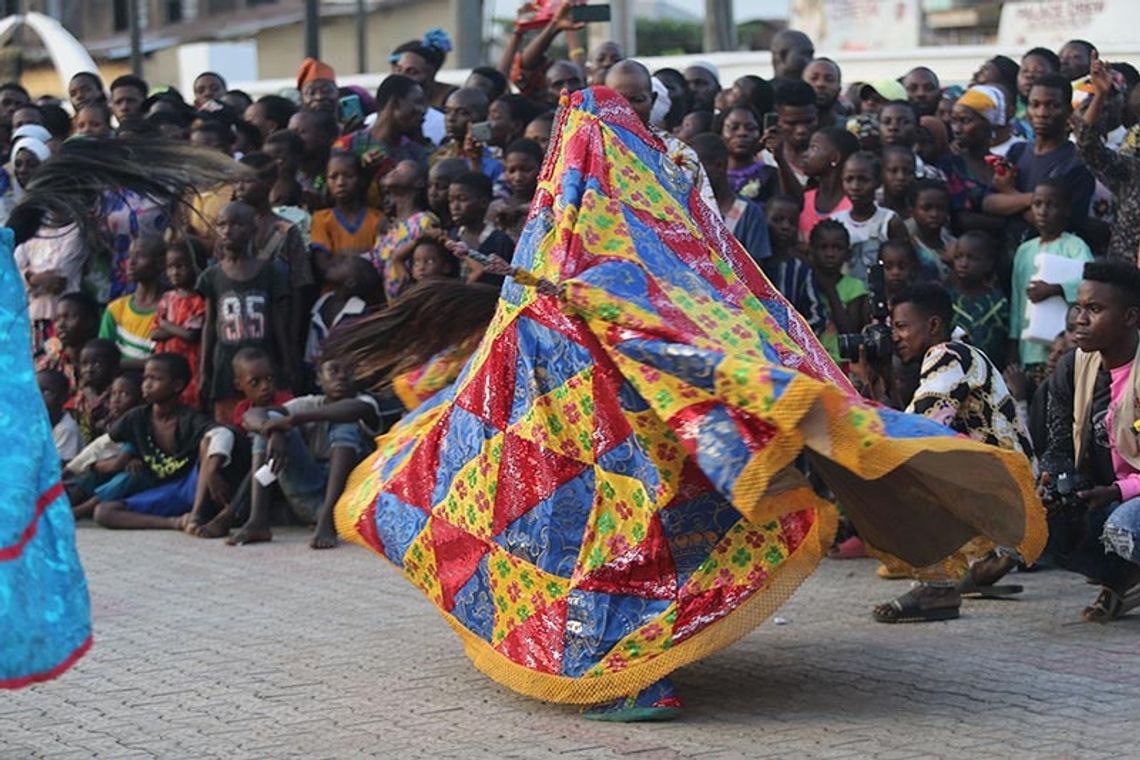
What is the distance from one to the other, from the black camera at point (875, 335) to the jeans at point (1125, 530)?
100 cm

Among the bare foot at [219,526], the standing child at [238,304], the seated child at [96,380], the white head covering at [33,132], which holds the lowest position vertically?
the bare foot at [219,526]

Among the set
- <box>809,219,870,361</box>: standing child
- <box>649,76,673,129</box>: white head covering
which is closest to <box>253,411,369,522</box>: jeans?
<box>809,219,870,361</box>: standing child

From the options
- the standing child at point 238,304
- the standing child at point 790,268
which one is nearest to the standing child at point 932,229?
the standing child at point 790,268

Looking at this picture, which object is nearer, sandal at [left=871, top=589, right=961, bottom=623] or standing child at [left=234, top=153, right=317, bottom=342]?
sandal at [left=871, top=589, right=961, bottom=623]

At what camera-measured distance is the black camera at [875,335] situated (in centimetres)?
739

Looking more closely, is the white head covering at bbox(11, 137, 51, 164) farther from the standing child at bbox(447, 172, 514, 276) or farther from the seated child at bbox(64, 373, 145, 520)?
the standing child at bbox(447, 172, 514, 276)

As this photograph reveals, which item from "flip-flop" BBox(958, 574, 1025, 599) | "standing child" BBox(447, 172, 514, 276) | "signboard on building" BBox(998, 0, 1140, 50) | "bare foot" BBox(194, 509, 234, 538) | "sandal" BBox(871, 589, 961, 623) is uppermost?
"signboard on building" BBox(998, 0, 1140, 50)

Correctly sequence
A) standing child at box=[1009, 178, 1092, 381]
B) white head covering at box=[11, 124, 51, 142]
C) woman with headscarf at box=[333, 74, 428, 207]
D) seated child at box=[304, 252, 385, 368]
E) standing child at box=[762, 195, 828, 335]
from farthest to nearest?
white head covering at box=[11, 124, 51, 142] → woman with headscarf at box=[333, 74, 428, 207] → seated child at box=[304, 252, 385, 368] → standing child at box=[762, 195, 828, 335] → standing child at box=[1009, 178, 1092, 381]

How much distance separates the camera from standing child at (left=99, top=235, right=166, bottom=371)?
11109 millimetres

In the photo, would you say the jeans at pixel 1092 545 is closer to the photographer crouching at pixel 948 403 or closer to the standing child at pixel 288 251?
the photographer crouching at pixel 948 403

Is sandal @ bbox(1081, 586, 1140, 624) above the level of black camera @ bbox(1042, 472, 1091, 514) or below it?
below

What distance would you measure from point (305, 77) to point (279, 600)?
6469 mm

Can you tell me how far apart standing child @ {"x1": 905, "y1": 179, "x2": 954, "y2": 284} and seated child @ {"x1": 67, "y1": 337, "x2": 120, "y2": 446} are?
4359 millimetres

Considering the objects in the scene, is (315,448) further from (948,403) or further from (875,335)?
(948,403)
